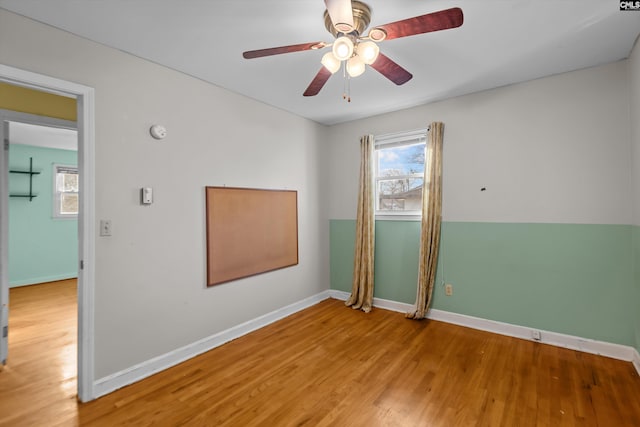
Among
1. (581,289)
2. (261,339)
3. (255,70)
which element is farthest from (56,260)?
(581,289)

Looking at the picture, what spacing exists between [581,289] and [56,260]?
8.17 meters

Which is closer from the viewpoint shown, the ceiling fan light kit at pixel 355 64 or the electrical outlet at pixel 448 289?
the ceiling fan light kit at pixel 355 64

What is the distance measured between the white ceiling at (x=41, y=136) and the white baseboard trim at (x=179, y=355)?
3.84 m

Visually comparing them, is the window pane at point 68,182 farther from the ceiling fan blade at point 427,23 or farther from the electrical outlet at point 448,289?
the electrical outlet at point 448,289

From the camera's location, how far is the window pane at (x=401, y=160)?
3.72 meters

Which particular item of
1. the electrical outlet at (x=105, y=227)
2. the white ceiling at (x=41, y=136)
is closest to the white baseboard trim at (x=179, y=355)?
the electrical outlet at (x=105, y=227)

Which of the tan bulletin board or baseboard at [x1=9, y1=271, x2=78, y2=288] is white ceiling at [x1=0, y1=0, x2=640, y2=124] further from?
baseboard at [x1=9, y1=271, x2=78, y2=288]

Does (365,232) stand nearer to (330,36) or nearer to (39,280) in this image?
(330,36)

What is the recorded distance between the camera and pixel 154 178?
Result: 8.14 feet

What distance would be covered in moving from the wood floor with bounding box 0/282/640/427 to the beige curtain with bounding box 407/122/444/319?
16.9 inches

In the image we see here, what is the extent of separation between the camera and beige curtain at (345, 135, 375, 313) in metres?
3.89

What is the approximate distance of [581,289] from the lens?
106 inches

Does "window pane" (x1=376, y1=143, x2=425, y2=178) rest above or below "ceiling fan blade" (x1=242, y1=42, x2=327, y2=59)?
below

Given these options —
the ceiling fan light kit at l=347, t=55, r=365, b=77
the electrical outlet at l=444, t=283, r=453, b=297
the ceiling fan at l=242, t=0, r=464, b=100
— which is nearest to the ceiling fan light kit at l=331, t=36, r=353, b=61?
the ceiling fan at l=242, t=0, r=464, b=100
